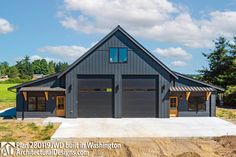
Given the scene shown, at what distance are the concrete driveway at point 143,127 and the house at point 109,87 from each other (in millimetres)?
1196

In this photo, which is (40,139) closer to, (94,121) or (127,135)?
(127,135)

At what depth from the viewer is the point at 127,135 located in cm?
1709

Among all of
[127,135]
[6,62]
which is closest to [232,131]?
[127,135]

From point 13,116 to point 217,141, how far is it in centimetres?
1598

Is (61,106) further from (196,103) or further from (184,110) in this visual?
(196,103)

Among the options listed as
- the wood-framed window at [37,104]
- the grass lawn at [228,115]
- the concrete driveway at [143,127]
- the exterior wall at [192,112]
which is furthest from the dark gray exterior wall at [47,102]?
the grass lawn at [228,115]

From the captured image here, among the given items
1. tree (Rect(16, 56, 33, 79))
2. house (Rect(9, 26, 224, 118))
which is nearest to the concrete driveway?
house (Rect(9, 26, 224, 118))

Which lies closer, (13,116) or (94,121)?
(94,121)

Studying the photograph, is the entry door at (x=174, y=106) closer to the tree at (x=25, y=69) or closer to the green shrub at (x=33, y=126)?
the green shrub at (x=33, y=126)

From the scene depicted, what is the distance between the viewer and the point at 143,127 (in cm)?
1984

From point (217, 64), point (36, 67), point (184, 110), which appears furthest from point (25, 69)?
point (184, 110)

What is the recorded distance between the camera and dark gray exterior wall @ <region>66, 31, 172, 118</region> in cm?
2416

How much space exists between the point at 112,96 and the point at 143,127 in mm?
5337

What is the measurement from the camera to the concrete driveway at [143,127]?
17.5 m
